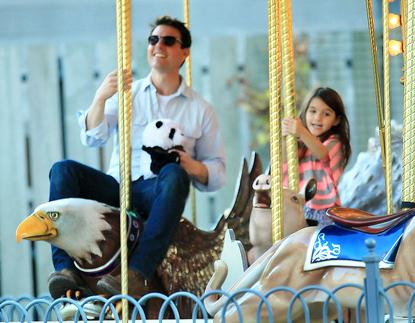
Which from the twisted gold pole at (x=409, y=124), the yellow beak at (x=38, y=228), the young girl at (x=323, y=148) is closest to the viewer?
the twisted gold pole at (x=409, y=124)

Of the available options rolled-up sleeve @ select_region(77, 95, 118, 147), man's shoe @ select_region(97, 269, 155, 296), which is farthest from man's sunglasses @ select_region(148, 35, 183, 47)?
man's shoe @ select_region(97, 269, 155, 296)

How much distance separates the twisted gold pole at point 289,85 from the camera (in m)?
4.36

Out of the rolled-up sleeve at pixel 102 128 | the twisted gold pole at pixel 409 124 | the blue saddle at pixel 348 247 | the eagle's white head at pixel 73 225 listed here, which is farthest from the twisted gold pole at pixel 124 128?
the twisted gold pole at pixel 409 124

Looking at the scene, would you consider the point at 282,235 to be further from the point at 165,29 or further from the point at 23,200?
the point at 23,200

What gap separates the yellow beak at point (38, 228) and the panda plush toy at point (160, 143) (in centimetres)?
48

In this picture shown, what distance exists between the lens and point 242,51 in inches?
380

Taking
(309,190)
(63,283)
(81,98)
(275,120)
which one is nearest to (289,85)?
(275,120)

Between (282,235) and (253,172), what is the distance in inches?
A: 30.8

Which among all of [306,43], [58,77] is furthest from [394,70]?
[58,77]

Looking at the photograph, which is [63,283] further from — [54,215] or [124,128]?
[124,128]

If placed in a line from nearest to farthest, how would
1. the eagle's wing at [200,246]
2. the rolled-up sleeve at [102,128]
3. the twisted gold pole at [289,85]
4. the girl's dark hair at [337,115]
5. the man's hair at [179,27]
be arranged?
the twisted gold pole at [289,85] → the eagle's wing at [200,246] → the rolled-up sleeve at [102,128] → the man's hair at [179,27] → the girl's dark hair at [337,115]

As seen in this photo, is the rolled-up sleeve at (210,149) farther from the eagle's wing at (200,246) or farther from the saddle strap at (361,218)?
the saddle strap at (361,218)

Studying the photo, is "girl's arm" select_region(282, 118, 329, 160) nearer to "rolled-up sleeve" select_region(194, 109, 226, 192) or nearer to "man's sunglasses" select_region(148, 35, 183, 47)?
"rolled-up sleeve" select_region(194, 109, 226, 192)

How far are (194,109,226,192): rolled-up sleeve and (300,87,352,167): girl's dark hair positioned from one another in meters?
0.44
